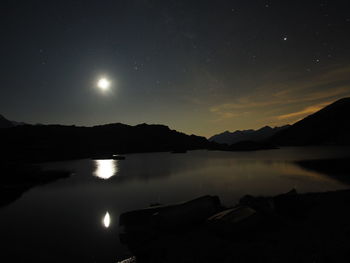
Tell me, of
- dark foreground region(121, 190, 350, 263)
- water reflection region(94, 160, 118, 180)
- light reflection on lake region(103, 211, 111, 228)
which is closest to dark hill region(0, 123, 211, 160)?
water reflection region(94, 160, 118, 180)

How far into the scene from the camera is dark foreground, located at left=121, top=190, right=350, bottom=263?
27.0ft

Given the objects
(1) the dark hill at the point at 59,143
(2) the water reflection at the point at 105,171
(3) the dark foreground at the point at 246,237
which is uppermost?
(1) the dark hill at the point at 59,143

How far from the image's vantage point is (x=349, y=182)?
2742cm

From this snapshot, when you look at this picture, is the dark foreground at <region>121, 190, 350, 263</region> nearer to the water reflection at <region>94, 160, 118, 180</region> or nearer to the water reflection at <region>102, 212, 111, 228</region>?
the water reflection at <region>102, 212, 111, 228</region>

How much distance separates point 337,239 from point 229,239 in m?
4.69

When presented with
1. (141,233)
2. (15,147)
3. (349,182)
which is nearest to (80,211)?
(141,233)

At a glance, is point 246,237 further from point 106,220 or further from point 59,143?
point 59,143

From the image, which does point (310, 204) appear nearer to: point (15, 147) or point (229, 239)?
point (229, 239)

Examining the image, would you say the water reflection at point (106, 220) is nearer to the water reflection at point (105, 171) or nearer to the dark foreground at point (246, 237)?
the dark foreground at point (246, 237)

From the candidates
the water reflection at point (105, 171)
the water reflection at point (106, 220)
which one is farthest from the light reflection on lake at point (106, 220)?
the water reflection at point (105, 171)

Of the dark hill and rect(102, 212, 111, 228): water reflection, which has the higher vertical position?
the dark hill

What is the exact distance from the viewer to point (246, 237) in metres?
9.83

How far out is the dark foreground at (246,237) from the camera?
8242 mm

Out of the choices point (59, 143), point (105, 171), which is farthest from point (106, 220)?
point (59, 143)
